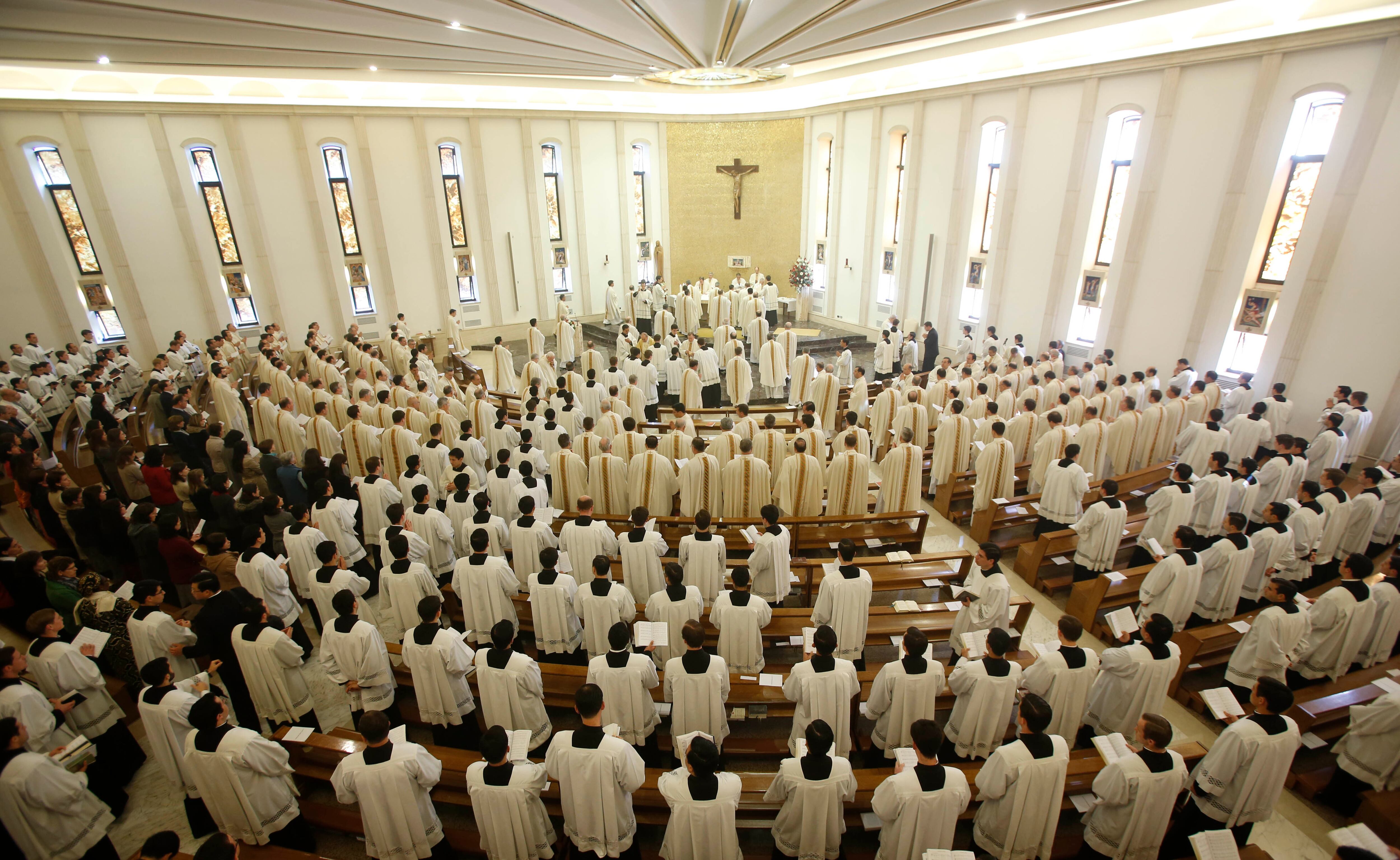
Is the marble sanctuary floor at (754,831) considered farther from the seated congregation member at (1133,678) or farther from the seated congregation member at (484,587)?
the seated congregation member at (484,587)

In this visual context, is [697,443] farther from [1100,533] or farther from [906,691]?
[1100,533]

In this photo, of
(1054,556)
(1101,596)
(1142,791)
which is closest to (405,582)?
(1142,791)

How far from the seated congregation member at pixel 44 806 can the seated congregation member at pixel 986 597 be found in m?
6.78

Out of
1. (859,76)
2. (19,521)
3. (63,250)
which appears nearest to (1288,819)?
(19,521)

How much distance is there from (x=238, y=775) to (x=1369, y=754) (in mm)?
8150

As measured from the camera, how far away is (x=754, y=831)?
4977 millimetres

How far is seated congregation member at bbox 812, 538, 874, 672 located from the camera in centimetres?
573

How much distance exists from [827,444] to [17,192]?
1880 cm

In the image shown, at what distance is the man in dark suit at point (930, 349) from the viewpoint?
635 inches

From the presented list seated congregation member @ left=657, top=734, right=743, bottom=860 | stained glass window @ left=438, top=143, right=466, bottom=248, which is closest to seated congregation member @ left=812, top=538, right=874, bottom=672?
seated congregation member @ left=657, top=734, right=743, bottom=860

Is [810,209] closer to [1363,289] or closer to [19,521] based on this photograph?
[1363,289]

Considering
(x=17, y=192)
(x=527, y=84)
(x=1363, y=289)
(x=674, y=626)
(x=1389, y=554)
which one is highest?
(x=527, y=84)

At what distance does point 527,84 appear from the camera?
1758 cm

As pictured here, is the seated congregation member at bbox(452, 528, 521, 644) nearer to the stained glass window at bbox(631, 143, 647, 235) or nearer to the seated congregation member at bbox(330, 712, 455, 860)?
the seated congregation member at bbox(330, 712, 455, 860)
